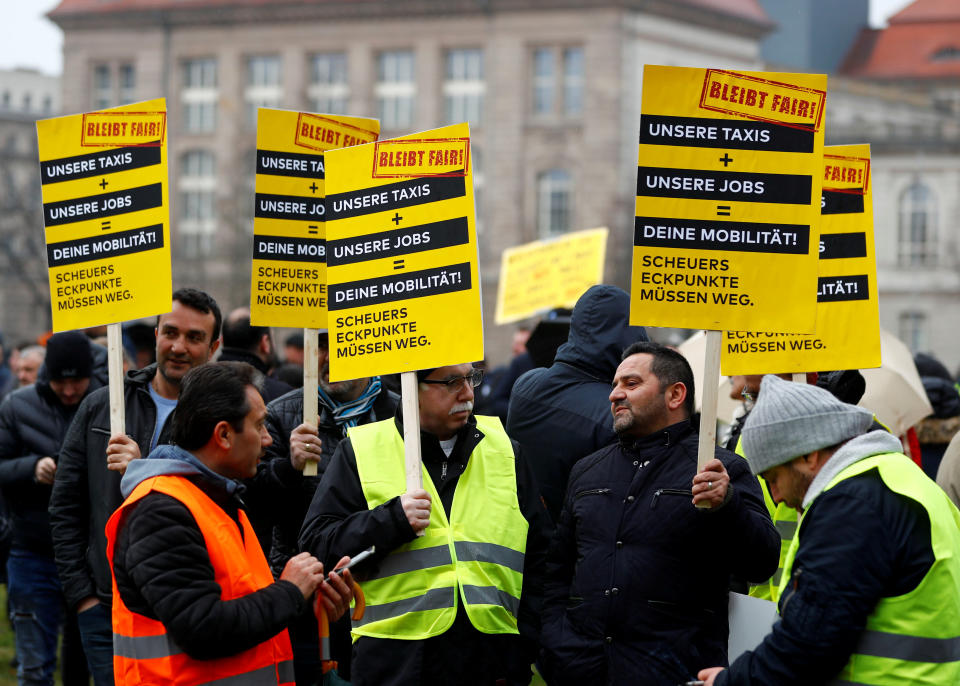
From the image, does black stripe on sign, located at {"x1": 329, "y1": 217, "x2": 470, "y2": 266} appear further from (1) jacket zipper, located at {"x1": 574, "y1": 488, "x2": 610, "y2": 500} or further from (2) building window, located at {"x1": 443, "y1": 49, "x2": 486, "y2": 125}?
(2) building window, located at {"x1": 443, "y1": 49, "x2": 486, "y2": 125}

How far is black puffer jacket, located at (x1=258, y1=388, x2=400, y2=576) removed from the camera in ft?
18.9

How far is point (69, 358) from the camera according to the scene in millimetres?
7387

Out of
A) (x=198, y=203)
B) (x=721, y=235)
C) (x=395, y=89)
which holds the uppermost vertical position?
(x=395, y=89)

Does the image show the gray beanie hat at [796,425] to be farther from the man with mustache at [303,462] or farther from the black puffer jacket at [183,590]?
the man with mustache at [303,462]

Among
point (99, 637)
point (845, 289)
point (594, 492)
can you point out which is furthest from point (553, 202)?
point (594, 492)

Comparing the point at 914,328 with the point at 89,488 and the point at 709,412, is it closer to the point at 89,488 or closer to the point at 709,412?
the point at 89,488

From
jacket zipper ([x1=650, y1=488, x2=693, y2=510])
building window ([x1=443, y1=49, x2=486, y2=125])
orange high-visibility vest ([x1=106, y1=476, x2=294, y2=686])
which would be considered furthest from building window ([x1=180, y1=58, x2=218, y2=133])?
orange high-visibility vest ([x1=106, y1=476, x2=294, y2=686])

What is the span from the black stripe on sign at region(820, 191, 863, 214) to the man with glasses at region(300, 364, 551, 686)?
2.19m

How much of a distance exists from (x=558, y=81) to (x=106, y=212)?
169ft

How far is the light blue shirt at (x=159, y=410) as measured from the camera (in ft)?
19.6

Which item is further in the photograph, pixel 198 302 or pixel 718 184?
pixel 198 302

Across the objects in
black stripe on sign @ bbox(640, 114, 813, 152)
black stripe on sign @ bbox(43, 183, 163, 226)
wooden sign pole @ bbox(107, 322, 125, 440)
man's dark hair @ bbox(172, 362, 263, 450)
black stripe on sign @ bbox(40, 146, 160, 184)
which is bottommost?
wooden sign pole @ bbox(107, 322, 125, 440)

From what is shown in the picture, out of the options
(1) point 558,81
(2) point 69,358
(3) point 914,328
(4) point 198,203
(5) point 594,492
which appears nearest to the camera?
(5) point 594,492

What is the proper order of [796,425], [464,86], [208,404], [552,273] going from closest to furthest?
1. [796,425]
2. [208,404]
3. [552,273]
4. [464,86]
